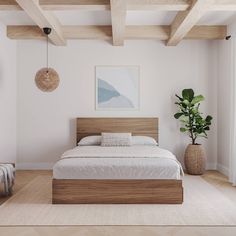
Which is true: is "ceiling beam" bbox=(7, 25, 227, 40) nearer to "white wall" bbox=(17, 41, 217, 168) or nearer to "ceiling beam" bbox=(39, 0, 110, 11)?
"white wall" bbox=(17, 41, 217, 168)

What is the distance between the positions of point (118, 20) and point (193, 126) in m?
2.52

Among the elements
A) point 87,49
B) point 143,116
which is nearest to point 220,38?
point 143,116

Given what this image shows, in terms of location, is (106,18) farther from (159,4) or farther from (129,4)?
(159,4)

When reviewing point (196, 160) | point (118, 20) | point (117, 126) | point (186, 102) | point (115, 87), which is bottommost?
point (196, 160)

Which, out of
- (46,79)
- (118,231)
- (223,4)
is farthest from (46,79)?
(118,231)

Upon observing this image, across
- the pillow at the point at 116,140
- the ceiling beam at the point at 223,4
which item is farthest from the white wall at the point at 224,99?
the pillow at the point at 116,140

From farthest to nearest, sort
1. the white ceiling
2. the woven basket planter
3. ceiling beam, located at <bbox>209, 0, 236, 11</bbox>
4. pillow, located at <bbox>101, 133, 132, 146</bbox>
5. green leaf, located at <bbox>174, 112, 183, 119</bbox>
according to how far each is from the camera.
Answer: green leaf, located at <bbox>174, 112, 183, 119</bbox>, the woven basket planter, pillow, located at <bbox>101, 133, 132, 146</bbox>, the white ceiling, ceiling beam, located at <bbox>209, 0, 236, 11</bbox>

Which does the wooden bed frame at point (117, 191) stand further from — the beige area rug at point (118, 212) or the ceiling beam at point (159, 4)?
the ceiling beam at point (159, 4)

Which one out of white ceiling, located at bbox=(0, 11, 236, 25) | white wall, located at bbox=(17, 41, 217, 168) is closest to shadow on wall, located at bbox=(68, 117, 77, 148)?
white wall, located at bbox=(17, 41, 217, 168)

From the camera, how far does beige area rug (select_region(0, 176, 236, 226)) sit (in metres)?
3.47

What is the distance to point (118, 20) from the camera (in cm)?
469

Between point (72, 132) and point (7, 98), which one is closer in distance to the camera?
point (7, 98)

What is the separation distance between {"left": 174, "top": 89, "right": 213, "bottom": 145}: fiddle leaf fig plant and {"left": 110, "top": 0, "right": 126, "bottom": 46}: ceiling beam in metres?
1.54

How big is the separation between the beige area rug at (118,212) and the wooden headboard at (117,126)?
196cm
